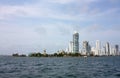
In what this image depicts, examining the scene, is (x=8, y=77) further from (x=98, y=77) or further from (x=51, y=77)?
(x=98, y=77)

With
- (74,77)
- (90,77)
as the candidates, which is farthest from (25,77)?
(90,77)

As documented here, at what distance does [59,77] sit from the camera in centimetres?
5516

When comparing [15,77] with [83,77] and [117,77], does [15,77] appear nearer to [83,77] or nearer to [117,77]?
[83,77]

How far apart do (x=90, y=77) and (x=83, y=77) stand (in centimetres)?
154

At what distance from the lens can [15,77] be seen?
53.9 meters

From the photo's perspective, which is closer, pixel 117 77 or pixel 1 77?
pixel 1 77

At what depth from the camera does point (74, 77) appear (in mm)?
55219

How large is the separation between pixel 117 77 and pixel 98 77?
4652 millimetres

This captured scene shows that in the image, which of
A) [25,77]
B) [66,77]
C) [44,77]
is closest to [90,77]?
[66,77]

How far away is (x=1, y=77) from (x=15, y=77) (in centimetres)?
296

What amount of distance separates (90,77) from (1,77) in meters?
19.2

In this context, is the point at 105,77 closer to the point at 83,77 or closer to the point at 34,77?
the point at 83,77

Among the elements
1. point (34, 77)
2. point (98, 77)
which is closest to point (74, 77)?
point (98, 77)

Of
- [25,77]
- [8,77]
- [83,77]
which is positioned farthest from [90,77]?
[8,77]
